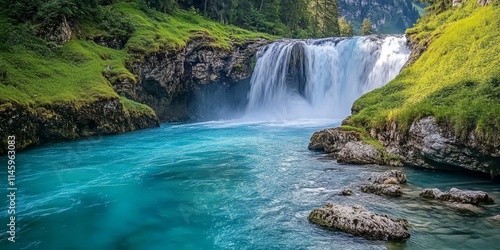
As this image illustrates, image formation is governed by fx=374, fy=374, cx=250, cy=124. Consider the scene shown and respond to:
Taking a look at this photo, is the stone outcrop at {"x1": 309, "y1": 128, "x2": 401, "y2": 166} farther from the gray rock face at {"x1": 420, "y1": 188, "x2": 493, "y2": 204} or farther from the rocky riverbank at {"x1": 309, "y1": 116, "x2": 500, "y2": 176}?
the gray rock face at {"x1": 420, "y1": 188, "x2": 493, "y2": 204}

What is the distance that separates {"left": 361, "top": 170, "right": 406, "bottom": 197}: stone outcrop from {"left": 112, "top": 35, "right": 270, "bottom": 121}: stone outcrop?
938 inches

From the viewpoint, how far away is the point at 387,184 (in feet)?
36.9

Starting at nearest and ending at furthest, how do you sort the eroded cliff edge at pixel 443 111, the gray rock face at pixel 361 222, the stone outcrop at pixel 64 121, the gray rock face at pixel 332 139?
the gray rock face at pixel 361 222, the eroded cliff edge at pixel 443 111, the gray rock face at pixel 332 139, the stone outcrop at pixel 64 121

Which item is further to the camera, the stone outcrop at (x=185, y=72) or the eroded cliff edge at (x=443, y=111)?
the stone outcrop at (x=185, y=72)

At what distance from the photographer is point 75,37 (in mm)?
30938

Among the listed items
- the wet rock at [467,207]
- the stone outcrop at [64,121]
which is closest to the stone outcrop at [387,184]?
the wet rock at [467,207]

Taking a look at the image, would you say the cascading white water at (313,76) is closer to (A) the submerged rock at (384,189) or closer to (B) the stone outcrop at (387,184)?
(B) the stone outcrop at (387,184)

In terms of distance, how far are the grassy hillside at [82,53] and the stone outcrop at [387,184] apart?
1843 centimetres

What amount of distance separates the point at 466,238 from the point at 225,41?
120 ft

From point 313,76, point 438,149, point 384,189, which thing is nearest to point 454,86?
point 438,149

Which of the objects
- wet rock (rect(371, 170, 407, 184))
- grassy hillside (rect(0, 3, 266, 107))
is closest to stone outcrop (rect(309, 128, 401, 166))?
wet rock (rect(371, 170, 407, 184))

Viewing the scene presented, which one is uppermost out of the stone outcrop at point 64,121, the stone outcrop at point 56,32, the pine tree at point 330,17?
the pine tree at point 330,17

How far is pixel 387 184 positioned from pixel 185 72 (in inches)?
1173

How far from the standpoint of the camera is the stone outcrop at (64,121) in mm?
19406
